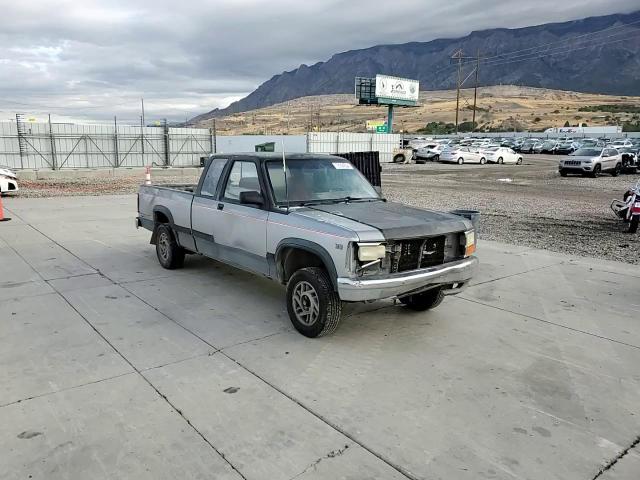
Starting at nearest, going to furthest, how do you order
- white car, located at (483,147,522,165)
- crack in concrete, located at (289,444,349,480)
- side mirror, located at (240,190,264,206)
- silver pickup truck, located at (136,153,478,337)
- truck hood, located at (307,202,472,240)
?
crack in concrete, located at (289,444,349,480) → silver pickup truck, located at (136,153,478,337) → truck hood, located at (307,202,472,240) → side mirror, located at (240,190,264,206) → white car, located at (483,147,522,165)

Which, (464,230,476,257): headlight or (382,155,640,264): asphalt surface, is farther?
(382,155,640,264): asphalt surface

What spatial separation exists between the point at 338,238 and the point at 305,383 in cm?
124

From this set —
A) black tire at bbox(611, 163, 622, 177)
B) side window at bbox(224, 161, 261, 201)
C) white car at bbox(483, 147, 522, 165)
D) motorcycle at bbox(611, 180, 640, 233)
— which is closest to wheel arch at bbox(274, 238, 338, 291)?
side window at bbox(224, 161, 261, 201)

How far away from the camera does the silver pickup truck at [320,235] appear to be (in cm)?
447

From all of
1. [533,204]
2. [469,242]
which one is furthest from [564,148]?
[469,242]

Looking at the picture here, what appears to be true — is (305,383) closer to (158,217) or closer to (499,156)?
(158,217)

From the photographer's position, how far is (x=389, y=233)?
4473 millimetres

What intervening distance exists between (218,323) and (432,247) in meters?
2.24

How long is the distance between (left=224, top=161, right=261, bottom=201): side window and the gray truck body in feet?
0.21

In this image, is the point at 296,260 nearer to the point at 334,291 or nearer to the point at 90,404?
the point at 334,291

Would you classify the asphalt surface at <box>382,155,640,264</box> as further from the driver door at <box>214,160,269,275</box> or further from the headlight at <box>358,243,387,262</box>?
the driver door at <box>214,160,269,275</box>

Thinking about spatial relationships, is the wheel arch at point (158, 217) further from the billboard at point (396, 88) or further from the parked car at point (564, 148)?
the billboard at point (396, 88)

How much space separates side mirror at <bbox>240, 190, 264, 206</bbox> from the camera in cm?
529

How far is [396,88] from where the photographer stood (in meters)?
63.0
